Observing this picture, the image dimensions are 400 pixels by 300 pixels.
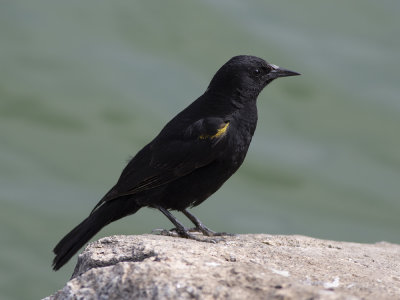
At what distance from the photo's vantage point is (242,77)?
5.21 meters

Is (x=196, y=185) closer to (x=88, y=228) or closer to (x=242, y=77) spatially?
(x=88, y=228)

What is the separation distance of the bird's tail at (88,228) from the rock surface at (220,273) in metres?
0.75

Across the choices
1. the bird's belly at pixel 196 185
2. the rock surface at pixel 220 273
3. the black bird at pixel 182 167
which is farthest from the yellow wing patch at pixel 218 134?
the rock surface at pixel 220 273

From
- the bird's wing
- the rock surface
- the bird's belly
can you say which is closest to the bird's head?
the bird's wing

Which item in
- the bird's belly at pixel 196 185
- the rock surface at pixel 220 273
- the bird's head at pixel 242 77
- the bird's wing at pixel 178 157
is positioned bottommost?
the rock surface at pixel 220 273

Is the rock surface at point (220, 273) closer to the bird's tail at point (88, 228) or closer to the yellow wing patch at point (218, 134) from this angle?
the bird's tail at point (88, 228)

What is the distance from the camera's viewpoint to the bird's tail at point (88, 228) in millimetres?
4816

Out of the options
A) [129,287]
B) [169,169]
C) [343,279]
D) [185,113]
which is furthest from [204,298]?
[185,113]

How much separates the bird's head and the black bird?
0.26 ft

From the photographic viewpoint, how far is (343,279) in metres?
3.40

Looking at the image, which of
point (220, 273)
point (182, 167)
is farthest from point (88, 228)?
point (220, 273)

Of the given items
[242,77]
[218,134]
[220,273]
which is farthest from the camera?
[242,77]

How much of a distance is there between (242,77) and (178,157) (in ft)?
2.71

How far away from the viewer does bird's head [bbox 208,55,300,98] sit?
17.0 feet
